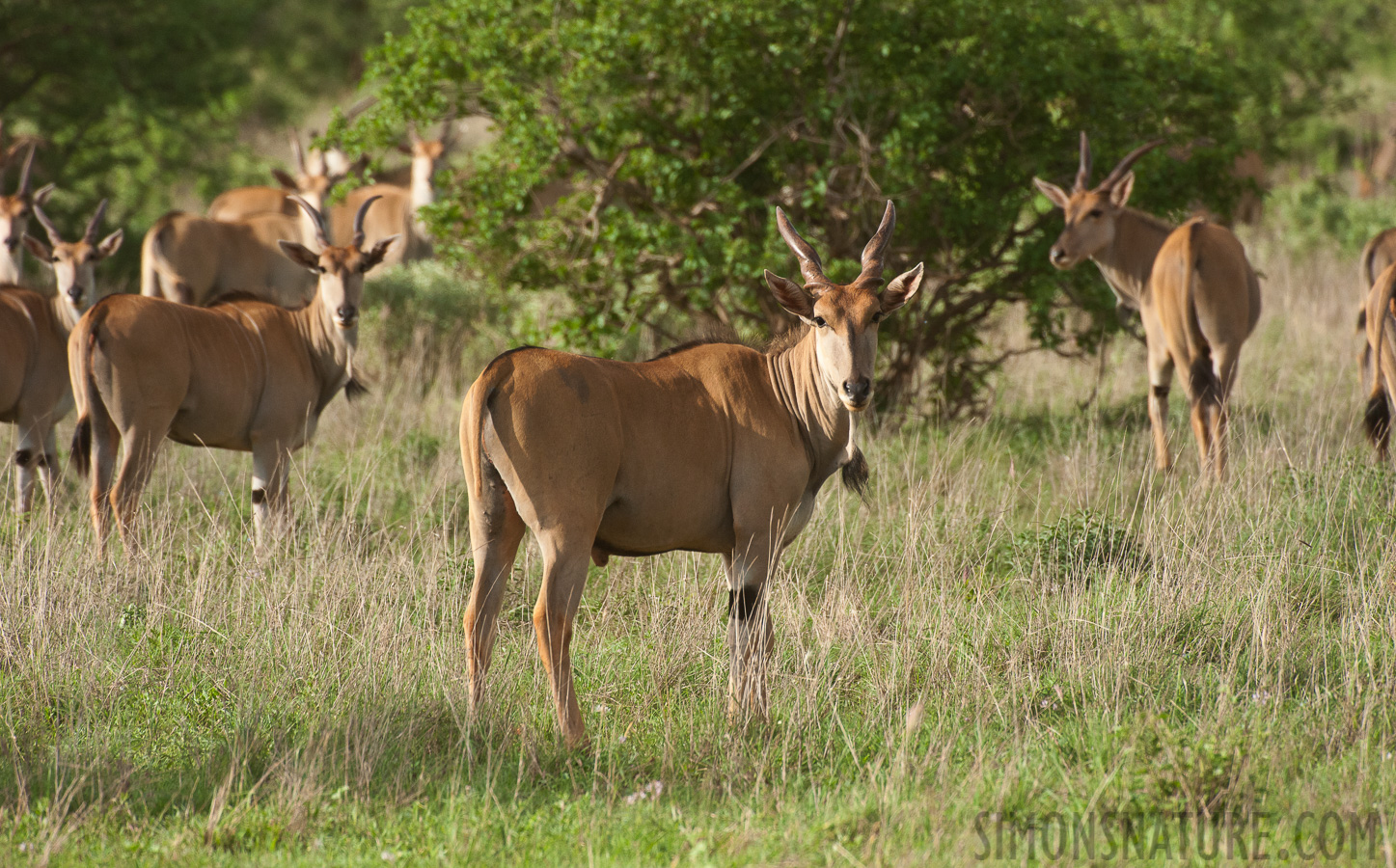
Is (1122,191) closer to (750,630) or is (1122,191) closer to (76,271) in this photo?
(750,630)

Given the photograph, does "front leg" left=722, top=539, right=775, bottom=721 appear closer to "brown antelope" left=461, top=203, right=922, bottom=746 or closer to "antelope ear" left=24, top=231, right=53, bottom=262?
"brown antelope" left=461, top=203, right=922, bottom=746

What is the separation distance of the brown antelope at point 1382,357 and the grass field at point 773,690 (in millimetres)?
566

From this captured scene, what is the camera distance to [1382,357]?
8.10 meters

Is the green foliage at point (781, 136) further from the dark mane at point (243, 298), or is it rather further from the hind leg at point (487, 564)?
the hind leg at point (487, 564)

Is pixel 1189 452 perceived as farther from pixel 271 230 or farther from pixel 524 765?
pixel 271 230

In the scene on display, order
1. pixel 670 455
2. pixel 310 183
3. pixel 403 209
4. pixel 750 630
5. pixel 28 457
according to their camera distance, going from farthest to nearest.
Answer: pixel 403 209 → pixel 310 183 → pixel 28 457 → pixel 750 630 → pixel 670 455

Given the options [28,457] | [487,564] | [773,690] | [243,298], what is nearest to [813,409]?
[773,690]

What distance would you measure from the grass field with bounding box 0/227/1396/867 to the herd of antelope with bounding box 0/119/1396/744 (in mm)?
332

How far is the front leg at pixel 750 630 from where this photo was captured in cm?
515

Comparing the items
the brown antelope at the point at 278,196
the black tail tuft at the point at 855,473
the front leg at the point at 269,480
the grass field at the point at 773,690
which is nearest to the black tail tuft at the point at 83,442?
the grass field at the point at 773,690

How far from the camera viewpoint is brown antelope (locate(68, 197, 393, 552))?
728 centimetres

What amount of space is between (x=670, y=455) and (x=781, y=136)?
5.37 m

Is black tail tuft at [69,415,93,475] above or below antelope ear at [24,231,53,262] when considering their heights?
below

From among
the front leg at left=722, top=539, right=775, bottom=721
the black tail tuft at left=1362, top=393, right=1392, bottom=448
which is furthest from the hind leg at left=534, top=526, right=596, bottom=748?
the black tail tuft at left=1362, top=393, right=1392, bottom=448
